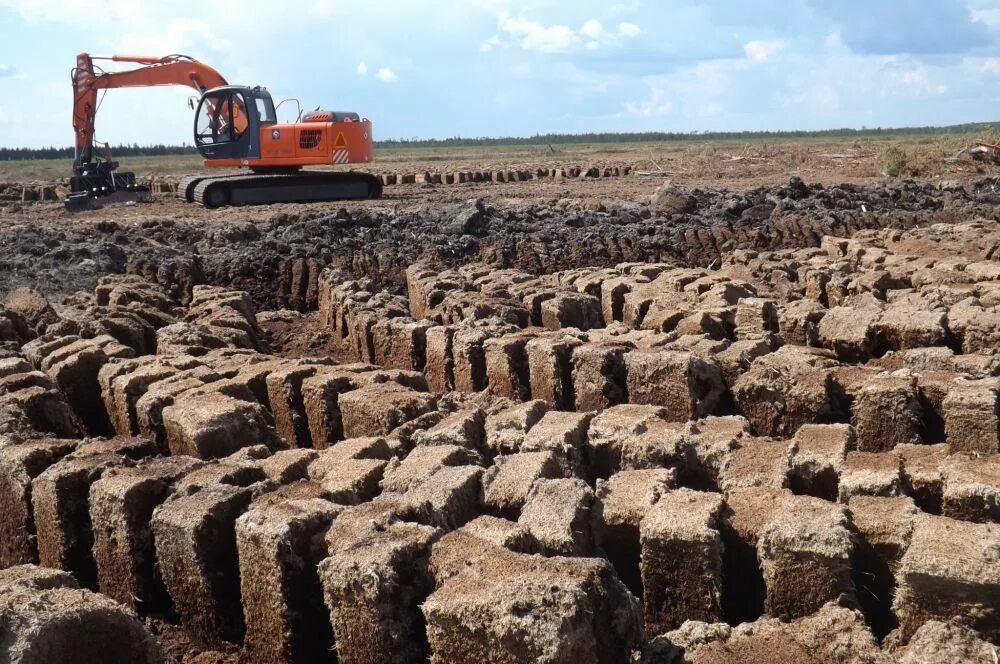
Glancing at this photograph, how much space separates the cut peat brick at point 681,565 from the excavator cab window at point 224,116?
678 inches

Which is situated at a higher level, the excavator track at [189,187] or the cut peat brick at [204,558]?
the excavator track at [189,187]

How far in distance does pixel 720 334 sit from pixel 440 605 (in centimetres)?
471

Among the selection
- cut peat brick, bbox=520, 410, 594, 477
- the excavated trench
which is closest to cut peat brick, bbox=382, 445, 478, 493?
the excavated trench

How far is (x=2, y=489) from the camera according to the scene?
4832 mm

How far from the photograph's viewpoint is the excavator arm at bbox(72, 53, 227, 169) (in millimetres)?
20406

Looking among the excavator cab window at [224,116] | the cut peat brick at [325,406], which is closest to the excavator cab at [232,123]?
the excavator cab window at [224,116]

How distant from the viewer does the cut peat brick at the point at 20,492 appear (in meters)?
4.66

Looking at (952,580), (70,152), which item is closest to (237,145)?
(952,580)

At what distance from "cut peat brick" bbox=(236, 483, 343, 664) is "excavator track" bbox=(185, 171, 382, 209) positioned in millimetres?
15776

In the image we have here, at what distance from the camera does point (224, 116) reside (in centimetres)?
1923

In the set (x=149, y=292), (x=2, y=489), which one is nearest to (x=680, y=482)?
(x=2, y=489)

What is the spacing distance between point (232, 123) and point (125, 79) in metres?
3.30

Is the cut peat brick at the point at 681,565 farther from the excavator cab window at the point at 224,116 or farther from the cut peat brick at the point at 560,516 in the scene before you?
the excavator cab window at the point at 224,116

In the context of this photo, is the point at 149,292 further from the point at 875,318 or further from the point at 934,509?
the point at 934,509
